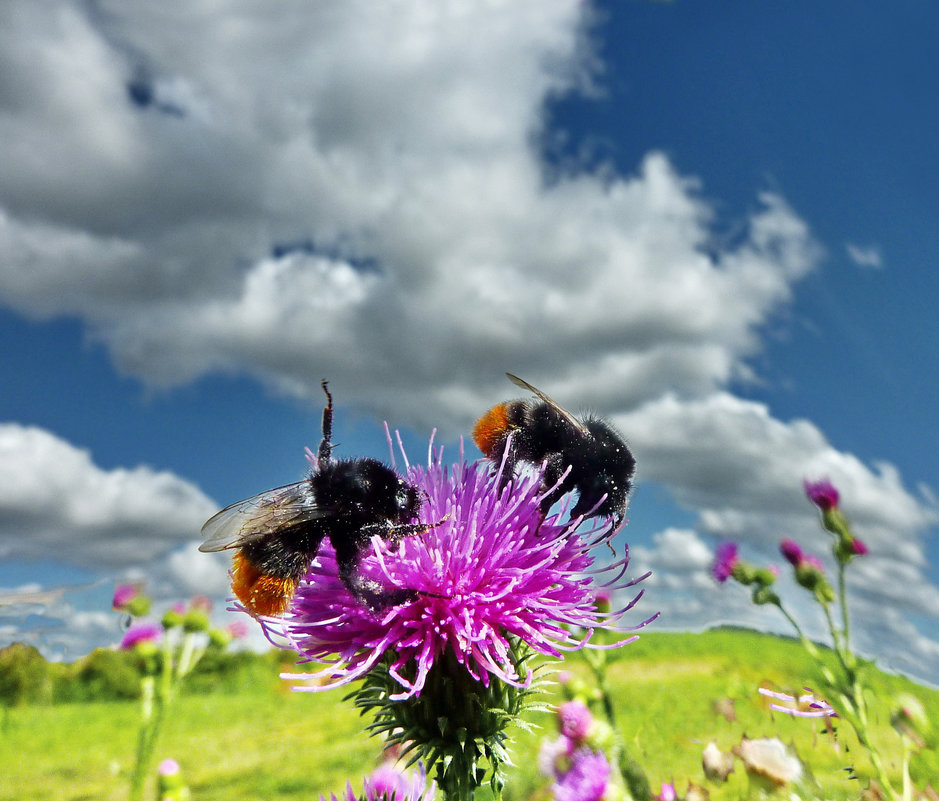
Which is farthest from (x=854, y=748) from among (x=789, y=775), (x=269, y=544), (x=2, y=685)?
(x=2, y=685)

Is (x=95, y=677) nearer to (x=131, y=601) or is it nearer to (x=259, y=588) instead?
(x=131, y=601)

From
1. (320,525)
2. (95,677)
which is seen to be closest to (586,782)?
(320,525)

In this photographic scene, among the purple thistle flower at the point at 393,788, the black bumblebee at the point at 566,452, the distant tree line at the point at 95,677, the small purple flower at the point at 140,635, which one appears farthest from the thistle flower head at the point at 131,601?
the distant tree line at the point at 95,677

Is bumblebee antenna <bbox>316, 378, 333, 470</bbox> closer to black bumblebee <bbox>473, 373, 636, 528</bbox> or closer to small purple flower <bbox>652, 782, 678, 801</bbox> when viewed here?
black bumblebee <bbox>473, 373, 636, 528</bbox>

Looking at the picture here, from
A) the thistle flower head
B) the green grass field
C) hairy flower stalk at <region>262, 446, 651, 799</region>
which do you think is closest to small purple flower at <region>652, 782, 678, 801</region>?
the green grass field

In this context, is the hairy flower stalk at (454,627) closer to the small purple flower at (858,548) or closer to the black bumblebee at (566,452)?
the black bumblebee at (566,452)

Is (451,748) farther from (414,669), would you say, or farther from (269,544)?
(269,544)
